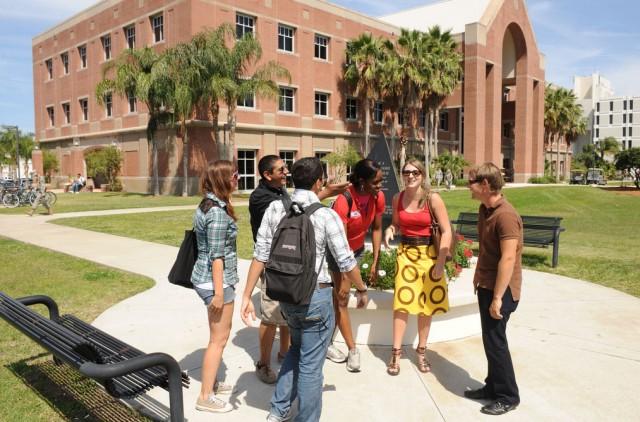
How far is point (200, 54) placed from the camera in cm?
2673

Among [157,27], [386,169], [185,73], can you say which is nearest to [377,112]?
[157,27]

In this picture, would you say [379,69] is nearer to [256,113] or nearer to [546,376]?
[256,113]

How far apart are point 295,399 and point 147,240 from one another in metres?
9.45

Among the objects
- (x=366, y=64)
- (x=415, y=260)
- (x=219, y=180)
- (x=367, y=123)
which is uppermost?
(x=366, y=64)

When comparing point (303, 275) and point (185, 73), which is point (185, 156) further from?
point (303, 275)

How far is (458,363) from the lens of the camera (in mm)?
4613

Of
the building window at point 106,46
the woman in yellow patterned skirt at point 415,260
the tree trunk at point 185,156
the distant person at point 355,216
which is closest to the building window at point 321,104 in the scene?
the tree trunk at point 185,156

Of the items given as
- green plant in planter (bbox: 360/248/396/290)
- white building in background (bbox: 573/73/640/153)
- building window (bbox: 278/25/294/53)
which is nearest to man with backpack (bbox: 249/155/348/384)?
green plant in planter (bbox: 360/248/396/290)

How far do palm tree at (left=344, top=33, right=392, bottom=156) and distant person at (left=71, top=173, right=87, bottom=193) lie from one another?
67.6 ft

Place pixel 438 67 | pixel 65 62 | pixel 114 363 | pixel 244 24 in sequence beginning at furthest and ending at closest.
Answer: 1. pixel 65 62
2. pixel 438 67
3. pixel 244 24
4. pixel 114 363

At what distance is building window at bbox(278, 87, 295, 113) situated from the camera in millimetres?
34281

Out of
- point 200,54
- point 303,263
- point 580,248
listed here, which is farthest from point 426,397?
point 200,54

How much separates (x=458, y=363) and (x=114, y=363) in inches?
114

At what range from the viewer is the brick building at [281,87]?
31.7 meters
